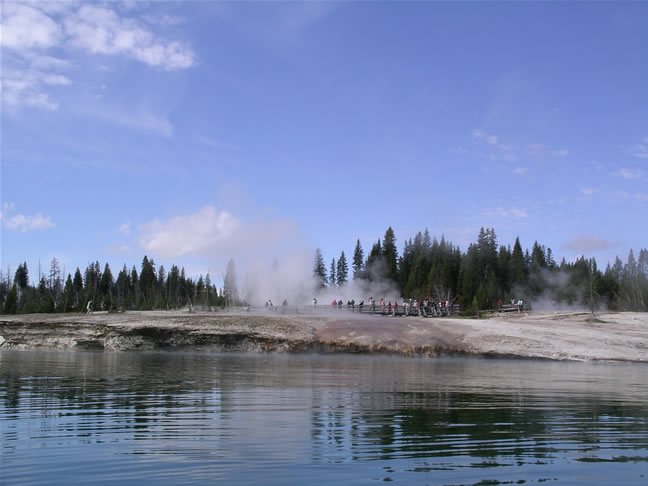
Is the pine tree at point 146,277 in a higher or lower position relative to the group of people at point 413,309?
higher

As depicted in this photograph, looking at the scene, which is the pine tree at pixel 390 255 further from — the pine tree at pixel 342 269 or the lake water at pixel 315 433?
the lake water at pixel 315 433

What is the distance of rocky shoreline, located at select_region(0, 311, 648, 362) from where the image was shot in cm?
4516

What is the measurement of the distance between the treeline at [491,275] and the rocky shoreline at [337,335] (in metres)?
48.9

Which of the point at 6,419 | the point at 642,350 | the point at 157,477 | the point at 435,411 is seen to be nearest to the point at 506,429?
the point at 435,411

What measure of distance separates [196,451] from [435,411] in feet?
25.2

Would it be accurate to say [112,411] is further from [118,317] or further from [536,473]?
[118,317]

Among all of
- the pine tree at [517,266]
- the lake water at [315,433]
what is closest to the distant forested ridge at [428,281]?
the pine tree at [517,266]

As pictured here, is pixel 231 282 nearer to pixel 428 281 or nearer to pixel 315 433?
pixel 428 281

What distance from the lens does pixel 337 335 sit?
49062 millimetres

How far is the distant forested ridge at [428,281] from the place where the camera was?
4178 inches

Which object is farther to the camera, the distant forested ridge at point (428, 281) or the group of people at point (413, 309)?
the distant forested ridge at point (428, 281)

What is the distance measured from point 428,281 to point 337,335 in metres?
70.2

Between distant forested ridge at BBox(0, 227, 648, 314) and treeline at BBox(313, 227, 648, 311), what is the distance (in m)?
0.20

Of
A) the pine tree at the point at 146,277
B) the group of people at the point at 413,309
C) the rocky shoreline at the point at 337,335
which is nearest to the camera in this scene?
the rocky shoreline at the point at 337,335
